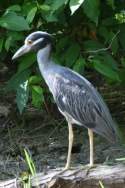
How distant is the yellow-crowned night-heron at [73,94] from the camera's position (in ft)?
15.3

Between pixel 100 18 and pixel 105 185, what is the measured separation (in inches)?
62.7

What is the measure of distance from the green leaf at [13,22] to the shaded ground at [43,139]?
1.11 meters

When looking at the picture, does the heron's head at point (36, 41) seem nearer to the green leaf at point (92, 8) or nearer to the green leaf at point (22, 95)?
the green leaf at point (92, 8)

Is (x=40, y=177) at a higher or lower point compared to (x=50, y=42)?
lower

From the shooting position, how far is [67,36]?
5516 mm

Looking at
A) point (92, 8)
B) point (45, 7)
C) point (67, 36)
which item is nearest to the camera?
point (92, 8)

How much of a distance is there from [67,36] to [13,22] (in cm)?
74

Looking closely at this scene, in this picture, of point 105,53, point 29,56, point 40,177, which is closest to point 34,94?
point 29,56

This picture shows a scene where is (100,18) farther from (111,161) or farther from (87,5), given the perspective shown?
(111,161)

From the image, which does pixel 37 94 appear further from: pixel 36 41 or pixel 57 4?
pixel 57 4

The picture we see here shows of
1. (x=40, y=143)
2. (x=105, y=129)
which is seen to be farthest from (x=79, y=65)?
(x=40, y=143)

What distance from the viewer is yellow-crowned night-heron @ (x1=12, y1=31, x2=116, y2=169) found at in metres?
4.65

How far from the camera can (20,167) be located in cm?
545

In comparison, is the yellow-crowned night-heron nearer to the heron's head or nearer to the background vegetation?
the heron's head
